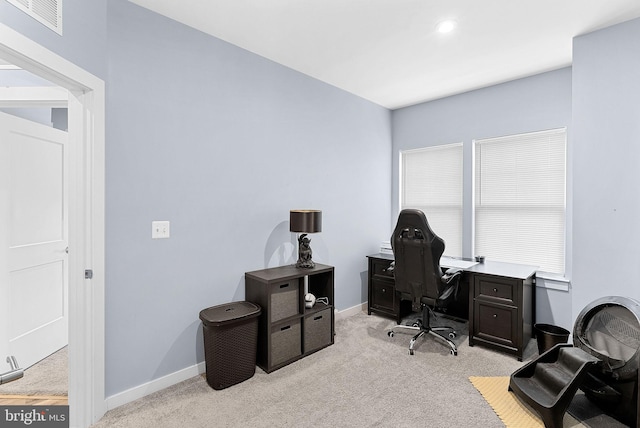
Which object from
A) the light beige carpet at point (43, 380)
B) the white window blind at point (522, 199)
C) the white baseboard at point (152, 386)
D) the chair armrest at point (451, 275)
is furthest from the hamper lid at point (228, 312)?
the white window blind at point (522, 199)

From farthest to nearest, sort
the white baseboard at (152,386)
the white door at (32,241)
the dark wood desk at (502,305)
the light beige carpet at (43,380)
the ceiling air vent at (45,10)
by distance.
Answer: the dark wood desk at (502,305)
the white door at (32,241)
the light beige carpet at (43,380)
the white baseboard at (152,386)
the ceiling air vent at (45,10)

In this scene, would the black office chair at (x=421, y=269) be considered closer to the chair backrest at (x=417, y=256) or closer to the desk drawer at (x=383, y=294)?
the chair backrest at (x=417, y=256)

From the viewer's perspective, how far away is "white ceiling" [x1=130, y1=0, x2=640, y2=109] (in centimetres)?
220

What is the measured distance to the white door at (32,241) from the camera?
2410mm

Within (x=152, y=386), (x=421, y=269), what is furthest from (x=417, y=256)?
(x=152, y=386)

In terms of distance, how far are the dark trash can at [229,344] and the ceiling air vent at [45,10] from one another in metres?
1.96

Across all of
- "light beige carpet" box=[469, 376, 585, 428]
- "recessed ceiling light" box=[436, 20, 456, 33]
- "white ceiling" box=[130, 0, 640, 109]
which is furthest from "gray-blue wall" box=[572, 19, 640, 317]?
"recessed ceiling light" box=[436, 20, 456, 33]

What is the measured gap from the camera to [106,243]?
2041mm

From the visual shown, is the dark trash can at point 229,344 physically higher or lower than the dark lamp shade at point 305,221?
lower

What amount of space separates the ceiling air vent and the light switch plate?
1.24 metres

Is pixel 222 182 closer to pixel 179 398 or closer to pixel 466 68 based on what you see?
pixel 179 398

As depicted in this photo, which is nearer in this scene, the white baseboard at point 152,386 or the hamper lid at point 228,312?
the white baseboard at point 152,386

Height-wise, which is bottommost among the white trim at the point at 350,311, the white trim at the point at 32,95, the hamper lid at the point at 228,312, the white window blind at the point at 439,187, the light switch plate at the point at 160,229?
the white trim at the point at 350,311

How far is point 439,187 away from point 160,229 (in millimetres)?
3374
